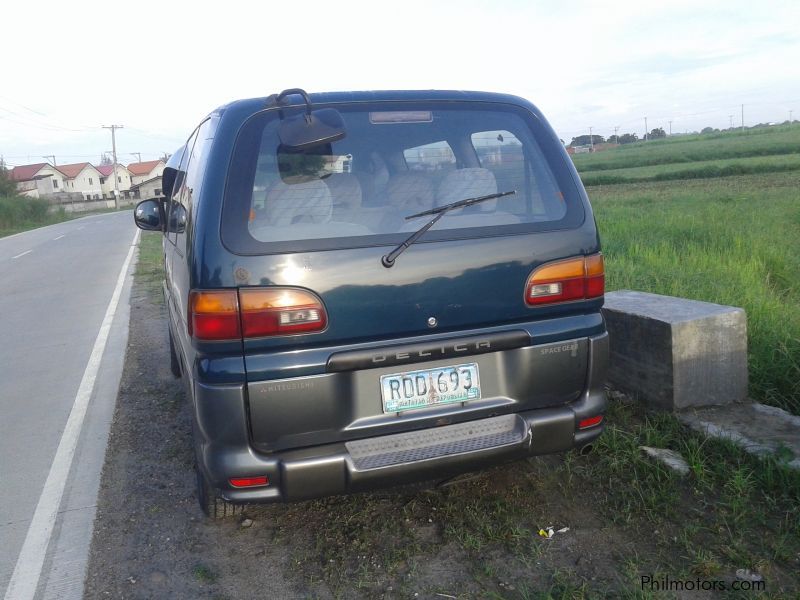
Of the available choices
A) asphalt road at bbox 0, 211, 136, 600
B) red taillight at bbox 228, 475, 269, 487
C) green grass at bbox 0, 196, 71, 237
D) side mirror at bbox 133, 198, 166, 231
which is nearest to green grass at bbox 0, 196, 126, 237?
green grass at bbox 0, 196, 71, 237

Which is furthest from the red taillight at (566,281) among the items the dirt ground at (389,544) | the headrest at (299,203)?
the dirt ground at (389,544)

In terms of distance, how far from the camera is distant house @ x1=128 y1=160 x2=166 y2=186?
4471 inches

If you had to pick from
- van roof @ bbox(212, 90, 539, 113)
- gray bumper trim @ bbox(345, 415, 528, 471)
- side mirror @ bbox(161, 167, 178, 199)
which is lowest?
gray bumper trim @ bbox(345, 415, 528, 471)

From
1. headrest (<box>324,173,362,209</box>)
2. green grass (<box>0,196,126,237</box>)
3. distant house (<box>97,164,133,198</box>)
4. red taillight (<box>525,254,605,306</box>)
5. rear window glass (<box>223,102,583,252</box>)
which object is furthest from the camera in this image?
distant house (<box>97,164,133,198</box>)

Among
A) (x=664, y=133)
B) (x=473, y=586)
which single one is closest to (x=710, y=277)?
(x=473, y=586)

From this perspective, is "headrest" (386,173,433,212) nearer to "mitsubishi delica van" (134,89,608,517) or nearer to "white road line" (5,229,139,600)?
"mitsubishi delica van" (134,89,608,517)

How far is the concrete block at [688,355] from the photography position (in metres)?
3.91

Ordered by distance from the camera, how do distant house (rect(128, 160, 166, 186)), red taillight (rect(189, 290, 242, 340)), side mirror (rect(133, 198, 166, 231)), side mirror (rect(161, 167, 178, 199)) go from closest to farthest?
red taillight (rect(189, 290, 242, 340))
side mirror (rect(133, 198, 166, 231))
side mirror (rect(161, 167, 178, 199))
distant house (rect(128, 160, 166, 186))

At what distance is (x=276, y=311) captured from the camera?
251cm

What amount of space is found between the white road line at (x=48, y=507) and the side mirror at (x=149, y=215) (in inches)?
59.3

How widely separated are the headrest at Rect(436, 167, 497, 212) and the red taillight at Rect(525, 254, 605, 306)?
35 cm

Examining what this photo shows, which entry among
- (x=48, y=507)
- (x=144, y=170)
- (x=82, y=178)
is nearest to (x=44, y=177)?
(x=82, y=178)

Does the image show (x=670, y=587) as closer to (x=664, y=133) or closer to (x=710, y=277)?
(x=710, y=277)

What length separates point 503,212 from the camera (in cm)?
289
